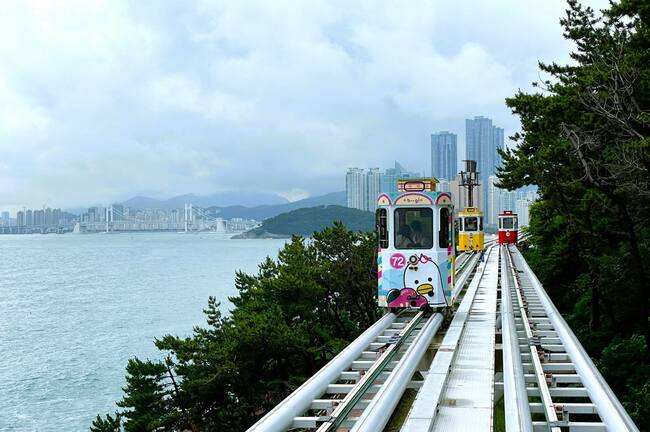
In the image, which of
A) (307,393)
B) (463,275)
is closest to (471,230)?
(463,275)

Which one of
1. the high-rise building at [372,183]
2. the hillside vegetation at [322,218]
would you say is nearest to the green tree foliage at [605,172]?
the high-rise building at [372,183]

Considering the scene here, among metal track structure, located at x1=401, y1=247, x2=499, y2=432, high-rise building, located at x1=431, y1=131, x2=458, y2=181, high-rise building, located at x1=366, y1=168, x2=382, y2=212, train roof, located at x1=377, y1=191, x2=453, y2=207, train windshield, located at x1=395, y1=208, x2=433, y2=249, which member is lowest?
metal track structure, located at x1=401, y1=247, x2=499, y2=432

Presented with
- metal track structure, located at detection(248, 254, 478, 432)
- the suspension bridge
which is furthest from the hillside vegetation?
metal track structure, located at detection(248, 254, 478, 432)

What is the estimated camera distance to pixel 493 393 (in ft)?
25.9

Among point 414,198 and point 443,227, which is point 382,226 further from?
point 443,227

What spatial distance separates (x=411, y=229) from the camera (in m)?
13.2

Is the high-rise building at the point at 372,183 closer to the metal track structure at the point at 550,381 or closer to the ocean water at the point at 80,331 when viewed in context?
the ocean water at the point at 80,331

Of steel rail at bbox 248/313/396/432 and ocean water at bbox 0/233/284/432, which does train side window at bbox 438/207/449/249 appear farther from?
ocean water at bbox 0/233/284/432

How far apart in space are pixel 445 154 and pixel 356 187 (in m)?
62.8

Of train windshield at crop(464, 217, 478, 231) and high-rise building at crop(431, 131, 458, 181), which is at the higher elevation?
high-rise building at crop(431, 131, 458, 181)

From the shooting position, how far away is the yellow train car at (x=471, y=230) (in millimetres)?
38031

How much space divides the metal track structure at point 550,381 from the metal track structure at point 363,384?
1240mm

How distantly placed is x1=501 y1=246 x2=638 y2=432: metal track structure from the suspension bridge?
14 mm

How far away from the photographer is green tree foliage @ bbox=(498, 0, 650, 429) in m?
14.7
